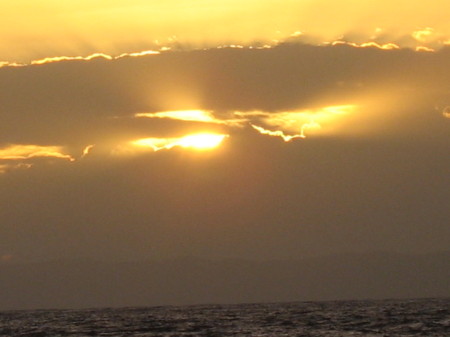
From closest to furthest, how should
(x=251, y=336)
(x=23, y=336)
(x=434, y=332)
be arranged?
(x=434, y=332), (x=251, y=336), (x=23, y=336)

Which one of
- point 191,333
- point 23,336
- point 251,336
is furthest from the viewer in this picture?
point 23,336

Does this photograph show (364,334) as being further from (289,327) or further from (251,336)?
(289,327)

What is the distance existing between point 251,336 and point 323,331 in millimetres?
10780

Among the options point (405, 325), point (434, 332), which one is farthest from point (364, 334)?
point (405, 325)

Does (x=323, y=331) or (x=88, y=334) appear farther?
(x=88, y=334)

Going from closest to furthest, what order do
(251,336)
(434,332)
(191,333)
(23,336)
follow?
1. (434,332)
2. (251,336)
3. (191,333)
4. (23,336)

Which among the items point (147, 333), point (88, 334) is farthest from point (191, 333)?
point (88, 334)

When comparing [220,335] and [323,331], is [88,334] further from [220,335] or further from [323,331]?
[323,331]

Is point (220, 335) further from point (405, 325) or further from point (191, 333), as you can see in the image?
point (405, 325)

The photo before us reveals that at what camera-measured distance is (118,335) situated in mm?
140875

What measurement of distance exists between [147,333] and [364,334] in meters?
33.8

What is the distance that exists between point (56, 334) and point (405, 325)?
161 ft

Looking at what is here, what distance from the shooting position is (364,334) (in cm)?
12162

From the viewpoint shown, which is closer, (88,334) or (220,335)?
(220,335)
